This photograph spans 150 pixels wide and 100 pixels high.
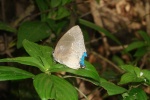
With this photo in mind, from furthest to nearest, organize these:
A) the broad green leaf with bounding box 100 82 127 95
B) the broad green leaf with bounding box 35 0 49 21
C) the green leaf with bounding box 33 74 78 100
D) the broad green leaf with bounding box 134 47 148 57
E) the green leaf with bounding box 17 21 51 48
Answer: the broad green leaf with bounding box 134 47 148 57, the broad green leaf with bounding box 35 0 49 21, the green leaf with bounding box 17 21 51 48, the broad green leaf with bounding box 100 82 127 95, the green leaf with bounding box 33 74 78 100

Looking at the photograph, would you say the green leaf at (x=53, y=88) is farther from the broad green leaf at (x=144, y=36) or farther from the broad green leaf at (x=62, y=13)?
the broad green leaf at (x=144, y=36)

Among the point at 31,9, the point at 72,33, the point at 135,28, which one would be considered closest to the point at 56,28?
the point at 31,9

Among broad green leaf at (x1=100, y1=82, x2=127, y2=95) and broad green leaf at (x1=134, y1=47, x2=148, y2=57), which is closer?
broad green leaf at (x1=100, y1=82, x2=127, y2=95)

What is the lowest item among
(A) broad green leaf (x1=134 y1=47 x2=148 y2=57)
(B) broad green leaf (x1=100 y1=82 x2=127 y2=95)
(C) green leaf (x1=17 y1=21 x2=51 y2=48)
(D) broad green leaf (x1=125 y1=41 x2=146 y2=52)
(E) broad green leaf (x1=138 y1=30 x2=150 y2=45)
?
(A) broad green leaf (x1=134 y1=47 x2=148 y2=57)

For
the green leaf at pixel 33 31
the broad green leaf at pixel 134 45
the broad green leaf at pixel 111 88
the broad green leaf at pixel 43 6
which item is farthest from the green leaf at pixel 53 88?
the broad green leaf at pixel 134 45

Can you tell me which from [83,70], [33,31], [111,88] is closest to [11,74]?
[83,70]

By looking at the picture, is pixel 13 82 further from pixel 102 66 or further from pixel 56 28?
pixel 102 66

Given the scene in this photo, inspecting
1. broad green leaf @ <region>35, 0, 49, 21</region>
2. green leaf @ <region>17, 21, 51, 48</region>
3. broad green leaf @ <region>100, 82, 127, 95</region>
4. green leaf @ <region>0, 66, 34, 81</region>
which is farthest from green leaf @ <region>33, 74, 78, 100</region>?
broad green leaf @ <region>35, 0, 49, 21</region>

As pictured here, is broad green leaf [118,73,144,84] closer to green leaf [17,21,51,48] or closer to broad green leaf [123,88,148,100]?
broad green leaf [123,88,148,100]
